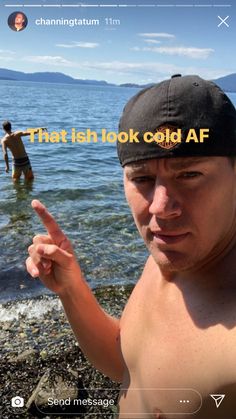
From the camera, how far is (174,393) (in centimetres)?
162

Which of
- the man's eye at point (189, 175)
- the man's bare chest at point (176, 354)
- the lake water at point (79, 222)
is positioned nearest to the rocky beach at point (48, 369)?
the lake water at point (79, 222)

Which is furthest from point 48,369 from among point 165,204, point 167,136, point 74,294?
point 167,136

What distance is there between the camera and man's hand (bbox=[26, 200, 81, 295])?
5.78 feet

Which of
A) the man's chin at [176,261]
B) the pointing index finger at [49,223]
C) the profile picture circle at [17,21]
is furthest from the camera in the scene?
the profile picture circle at [17,21]

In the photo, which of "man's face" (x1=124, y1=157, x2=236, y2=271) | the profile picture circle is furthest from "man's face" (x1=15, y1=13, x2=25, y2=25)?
"man's face" (x1=124, y1=157, x2=236, y2=271)

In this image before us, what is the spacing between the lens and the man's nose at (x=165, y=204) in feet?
4.67

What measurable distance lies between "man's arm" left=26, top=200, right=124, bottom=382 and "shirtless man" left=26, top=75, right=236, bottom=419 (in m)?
0.01

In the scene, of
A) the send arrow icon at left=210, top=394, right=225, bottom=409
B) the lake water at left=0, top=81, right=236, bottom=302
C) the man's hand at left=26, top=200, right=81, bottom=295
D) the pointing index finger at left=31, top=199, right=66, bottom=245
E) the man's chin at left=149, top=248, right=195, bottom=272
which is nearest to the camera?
the send arrow icon at left=210, top=394, right=225, bottom=409

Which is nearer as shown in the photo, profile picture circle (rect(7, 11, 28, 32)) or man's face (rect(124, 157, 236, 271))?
man's face (rect(124, 157, 236, 271))

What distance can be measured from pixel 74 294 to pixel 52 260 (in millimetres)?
234

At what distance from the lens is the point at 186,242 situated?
147cm

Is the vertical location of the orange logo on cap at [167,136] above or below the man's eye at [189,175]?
above

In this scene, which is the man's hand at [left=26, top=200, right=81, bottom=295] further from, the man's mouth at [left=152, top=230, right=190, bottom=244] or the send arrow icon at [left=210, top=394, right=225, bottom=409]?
the send arrow icon at [left=210, top=394, right=225, bottom=409]

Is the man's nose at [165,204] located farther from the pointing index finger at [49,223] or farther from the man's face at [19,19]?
the man's face at [19,19]
